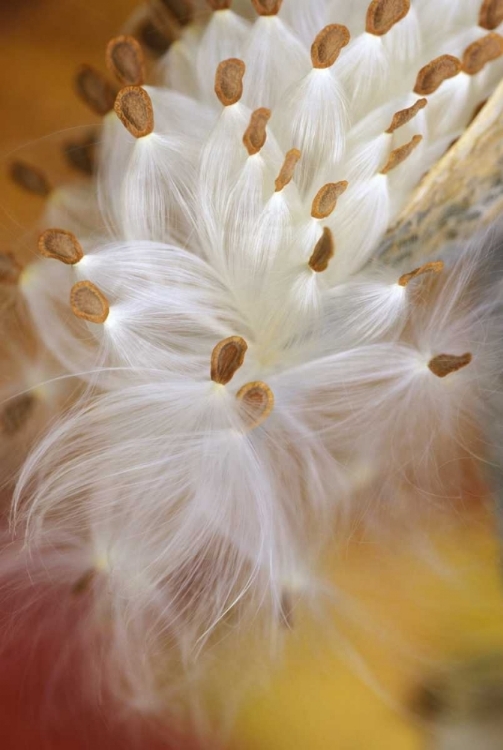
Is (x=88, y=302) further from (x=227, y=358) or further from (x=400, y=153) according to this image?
(x=400, y=153)

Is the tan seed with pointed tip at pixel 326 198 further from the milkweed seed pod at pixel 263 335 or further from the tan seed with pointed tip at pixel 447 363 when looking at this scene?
the tan seed with pointed tip at pixel 447 363

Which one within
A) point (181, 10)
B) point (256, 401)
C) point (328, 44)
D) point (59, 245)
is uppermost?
point (181, 10)

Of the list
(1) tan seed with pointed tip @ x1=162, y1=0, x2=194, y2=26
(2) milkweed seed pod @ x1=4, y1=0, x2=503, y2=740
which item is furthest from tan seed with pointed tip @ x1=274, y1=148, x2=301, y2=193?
(1) tan seed with pointed tip @ x1=162, y1=0, x2=194, y2=26

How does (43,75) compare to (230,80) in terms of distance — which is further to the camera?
(43,75)

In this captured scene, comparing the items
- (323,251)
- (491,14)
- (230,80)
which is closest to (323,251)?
(323,251)

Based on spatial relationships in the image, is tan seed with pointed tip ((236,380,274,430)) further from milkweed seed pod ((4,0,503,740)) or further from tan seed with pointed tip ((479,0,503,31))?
tan seed with pointed tip ((479,0,503,31))

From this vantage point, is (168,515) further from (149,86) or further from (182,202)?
(149,86)

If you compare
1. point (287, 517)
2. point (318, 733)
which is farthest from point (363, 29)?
point (318, 733)

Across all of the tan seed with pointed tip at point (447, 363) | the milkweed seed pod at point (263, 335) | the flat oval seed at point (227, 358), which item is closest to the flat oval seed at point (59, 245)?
the milkweed seed pod at point (263, 335)
